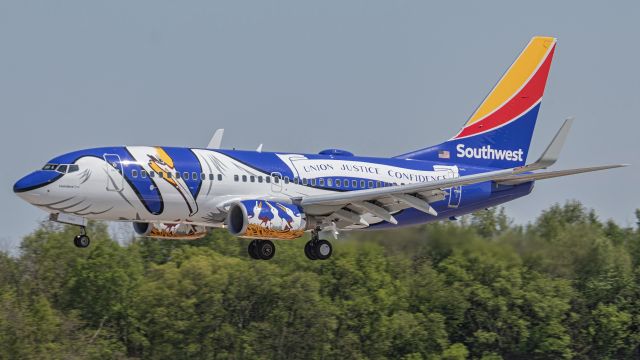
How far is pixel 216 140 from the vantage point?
50094 mm

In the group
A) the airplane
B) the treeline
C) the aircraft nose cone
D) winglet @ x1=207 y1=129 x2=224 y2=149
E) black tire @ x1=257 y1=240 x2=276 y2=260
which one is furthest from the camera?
the treeline

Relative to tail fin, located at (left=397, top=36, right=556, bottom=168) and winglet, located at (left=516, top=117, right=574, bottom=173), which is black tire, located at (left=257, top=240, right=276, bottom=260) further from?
winglet, located at (left=516, top=117, right=574, bottom=173)

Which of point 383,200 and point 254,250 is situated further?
point 254,250

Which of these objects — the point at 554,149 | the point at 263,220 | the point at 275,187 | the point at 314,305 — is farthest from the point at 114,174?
the point at 314,305

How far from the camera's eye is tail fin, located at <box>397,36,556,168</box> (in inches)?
2083

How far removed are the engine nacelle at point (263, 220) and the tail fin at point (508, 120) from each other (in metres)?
9.33

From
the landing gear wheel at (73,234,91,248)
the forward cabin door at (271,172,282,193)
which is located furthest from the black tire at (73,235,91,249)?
the forward cabin door at (271,172,282,193)

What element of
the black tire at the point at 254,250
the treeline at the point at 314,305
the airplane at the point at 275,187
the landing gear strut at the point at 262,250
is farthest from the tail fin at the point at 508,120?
the treeline at the point at 314,305

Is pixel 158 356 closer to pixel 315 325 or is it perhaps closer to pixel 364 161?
pixel 315 325

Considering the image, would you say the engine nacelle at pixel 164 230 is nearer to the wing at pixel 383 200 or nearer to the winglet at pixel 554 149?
the wing at pixel 383 200

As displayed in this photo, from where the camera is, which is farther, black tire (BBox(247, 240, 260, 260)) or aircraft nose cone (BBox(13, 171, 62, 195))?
black tire (BBox(247, 240, 260, 260))

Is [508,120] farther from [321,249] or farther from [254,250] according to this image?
[254,250]

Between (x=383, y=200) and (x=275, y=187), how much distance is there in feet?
13.2

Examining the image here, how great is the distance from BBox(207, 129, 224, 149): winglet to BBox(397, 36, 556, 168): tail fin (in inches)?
329
